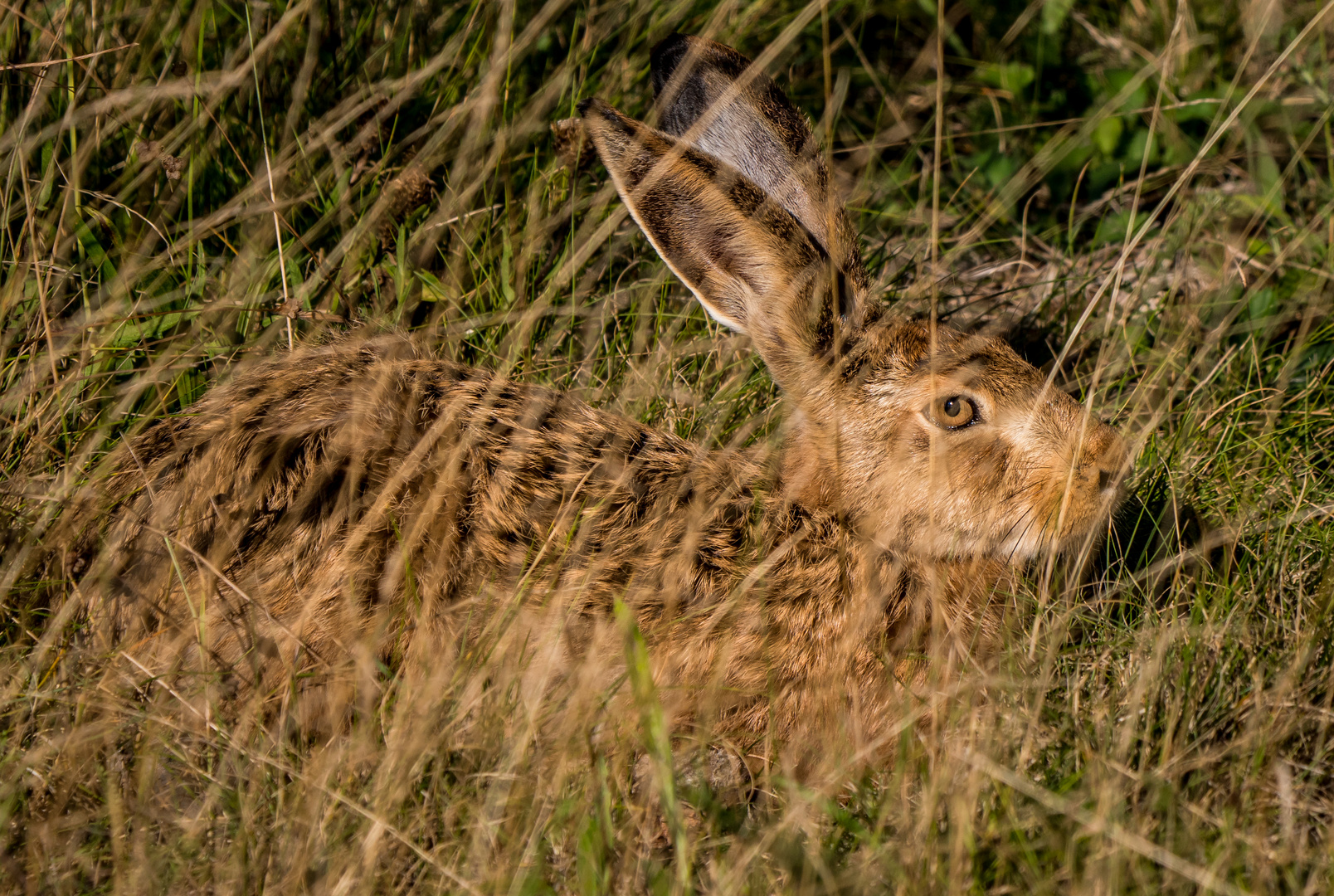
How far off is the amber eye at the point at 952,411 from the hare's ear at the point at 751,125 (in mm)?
501

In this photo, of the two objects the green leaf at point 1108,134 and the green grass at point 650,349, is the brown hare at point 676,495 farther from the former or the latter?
the green leaf at point 1108,134

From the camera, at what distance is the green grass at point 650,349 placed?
2.57 metres

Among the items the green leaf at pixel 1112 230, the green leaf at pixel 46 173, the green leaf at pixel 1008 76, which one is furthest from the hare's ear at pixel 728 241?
the green leaf at pixel 1008 76

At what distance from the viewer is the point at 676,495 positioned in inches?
146

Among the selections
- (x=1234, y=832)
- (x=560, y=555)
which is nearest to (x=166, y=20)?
(x=560, y=555)

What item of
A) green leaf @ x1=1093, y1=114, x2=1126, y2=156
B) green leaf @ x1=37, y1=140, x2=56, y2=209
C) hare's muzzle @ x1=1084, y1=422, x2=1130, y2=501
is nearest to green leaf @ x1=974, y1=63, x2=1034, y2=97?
green leaf @ x1=1093, y1=114, x2=1126, y2=156

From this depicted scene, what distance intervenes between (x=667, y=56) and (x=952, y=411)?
5.08 feet

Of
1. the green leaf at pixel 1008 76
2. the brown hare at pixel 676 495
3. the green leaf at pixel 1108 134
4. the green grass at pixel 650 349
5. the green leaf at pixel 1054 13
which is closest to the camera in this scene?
the green grass at pixel 650 349

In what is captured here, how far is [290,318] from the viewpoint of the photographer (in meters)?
4.02

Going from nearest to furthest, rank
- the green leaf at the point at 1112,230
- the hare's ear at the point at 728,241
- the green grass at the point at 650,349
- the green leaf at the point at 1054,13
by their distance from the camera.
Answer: the green grass at the point at 650,349 → the hare's ear at the point at 728,241 → the green leaf at the point at 1112,230 → the green leaf at the point at 1054,13

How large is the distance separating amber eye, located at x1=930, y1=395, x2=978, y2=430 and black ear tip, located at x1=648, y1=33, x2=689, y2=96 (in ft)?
4.77

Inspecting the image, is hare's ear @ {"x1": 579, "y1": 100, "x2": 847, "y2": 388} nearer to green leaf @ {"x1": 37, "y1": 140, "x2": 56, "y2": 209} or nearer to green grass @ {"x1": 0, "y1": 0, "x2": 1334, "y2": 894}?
green grass @ {"x1": 0, "y1": 0, "x2": 1334, "y2": 894}

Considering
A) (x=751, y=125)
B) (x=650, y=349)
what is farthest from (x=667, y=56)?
(x=650, y=349)

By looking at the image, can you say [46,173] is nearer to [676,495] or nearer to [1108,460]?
[676,495]
